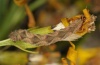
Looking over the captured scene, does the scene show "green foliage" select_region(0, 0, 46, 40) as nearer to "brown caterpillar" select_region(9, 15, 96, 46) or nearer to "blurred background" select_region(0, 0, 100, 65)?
"blurred background" select_region(0, 0, 100, 65)

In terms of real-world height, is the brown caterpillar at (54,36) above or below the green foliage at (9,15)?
below

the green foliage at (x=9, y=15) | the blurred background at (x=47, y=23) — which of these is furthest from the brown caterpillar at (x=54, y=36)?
the green foliage at (x=9, y=15)

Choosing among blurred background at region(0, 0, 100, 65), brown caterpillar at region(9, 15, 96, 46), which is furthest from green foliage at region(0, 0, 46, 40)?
brown caterpillar at region(9, 15, 96, 46)

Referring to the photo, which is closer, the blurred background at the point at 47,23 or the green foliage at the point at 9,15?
the blurred background at the point at 47,23

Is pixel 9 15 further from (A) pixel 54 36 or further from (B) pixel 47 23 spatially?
(A) pixel 54 36

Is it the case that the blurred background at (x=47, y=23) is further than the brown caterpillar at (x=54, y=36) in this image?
Yes

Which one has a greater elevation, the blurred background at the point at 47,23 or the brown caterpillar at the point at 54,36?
the blurred background at the point at 47,23

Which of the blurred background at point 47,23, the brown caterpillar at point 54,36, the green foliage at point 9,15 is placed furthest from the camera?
the green foliage at point 9,15

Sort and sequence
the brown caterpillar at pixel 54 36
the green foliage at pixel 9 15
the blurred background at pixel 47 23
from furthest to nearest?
1. the green foliage at pixel 9 15
2. the blurred background at pixel 47 23
3. the brown caterpillar at pixel 54 36

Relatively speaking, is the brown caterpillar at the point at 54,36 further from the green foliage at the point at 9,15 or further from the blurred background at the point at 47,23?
the green foliage at the point at 9,15

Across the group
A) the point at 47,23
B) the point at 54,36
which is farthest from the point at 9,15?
the point at 54,36
